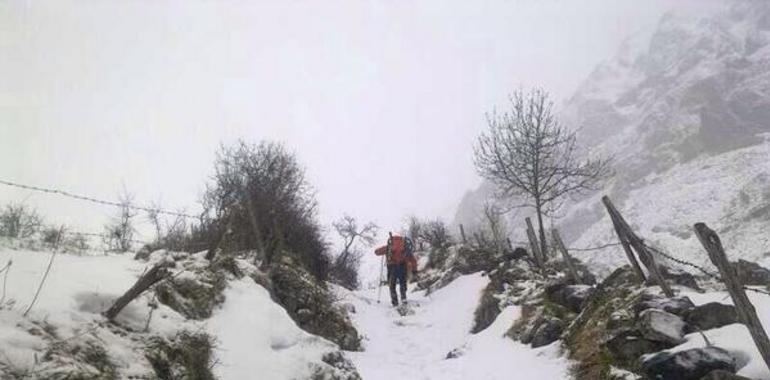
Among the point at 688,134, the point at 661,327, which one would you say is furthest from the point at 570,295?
the point at 688,134

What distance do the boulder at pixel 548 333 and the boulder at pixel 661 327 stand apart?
2.61 m

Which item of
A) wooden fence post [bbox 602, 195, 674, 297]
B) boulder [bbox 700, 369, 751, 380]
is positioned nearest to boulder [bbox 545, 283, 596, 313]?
wooden fence post [bbox 602, 195, 674, 297]

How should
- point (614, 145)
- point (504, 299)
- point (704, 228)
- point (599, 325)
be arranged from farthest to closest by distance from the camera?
point (614, 145)
point (504, 299)
point (599, 325)
point (704, 228)

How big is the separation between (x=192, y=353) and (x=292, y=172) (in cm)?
1549

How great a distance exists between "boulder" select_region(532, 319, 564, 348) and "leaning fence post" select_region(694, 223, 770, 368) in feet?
13.5

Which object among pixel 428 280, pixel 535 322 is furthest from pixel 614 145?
pixel 535 322

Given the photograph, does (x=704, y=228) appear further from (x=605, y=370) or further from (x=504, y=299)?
(x=504, y=299)

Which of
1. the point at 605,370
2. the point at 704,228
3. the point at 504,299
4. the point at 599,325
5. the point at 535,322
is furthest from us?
the point at 504,299

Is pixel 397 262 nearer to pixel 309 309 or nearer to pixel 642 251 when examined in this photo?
pixel 309 309

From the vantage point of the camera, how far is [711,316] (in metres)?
6.44

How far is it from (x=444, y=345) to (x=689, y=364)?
23.1 feet

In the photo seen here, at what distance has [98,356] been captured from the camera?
14.9 ft

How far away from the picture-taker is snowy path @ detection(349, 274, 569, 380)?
28.9 feet

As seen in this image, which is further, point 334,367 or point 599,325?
point 599,325
